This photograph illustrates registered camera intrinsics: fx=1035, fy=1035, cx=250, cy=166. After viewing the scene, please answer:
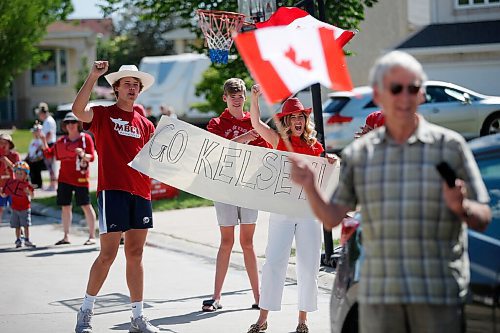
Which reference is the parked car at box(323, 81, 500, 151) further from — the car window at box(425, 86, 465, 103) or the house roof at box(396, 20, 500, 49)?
the house roof at box(396, 20, 500, 49)

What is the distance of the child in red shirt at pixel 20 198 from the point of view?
13898 mm

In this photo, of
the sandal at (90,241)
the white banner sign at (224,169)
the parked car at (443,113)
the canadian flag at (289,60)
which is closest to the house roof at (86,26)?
the parked car at (443,113)

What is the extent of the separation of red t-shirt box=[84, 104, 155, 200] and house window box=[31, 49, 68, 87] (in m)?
53.2

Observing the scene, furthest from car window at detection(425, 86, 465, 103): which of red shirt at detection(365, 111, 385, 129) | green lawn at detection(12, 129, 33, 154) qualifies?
green lawn at detection(12, 129, 33, 154)

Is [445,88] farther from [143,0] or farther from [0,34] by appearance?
[0,34]

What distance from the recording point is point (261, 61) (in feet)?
16.3

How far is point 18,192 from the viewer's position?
14016mm

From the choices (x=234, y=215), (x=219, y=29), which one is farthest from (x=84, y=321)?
(x=219, y=29)

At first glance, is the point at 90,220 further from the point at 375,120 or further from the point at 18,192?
the point at 375,120

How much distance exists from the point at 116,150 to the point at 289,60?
3.40m

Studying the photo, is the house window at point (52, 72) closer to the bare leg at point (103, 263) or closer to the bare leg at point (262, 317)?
the bare leg at point (103, 263)

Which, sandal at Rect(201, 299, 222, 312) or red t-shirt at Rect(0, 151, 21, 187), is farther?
red t-shirt at Rect(0, 151, 21, 187)

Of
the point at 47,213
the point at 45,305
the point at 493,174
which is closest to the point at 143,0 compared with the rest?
the point at 47,213

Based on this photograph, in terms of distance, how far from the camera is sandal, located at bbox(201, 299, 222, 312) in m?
9.28
